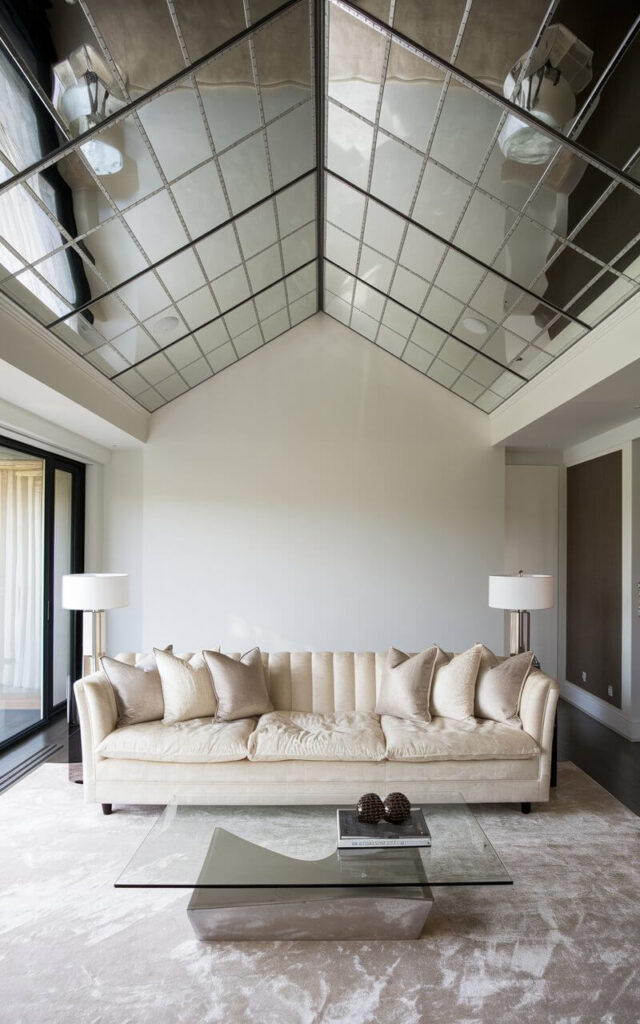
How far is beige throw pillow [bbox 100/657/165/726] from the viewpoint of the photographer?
3.52 m

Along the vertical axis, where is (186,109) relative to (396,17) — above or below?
below

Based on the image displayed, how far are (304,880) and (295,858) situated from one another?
0.13 m

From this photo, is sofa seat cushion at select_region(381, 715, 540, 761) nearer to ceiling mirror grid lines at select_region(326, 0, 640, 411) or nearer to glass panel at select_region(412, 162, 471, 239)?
ceiling mirror grid lines at select_region(326, 0, 640, 411)

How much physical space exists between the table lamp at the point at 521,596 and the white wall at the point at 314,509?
5.39 feet

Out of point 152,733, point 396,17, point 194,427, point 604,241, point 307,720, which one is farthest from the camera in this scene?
point 194,427

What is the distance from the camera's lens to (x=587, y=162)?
2787 millimetres

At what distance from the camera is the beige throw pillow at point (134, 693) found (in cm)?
352

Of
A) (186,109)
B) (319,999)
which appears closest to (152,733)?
(319,999)

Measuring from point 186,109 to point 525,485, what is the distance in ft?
15.0

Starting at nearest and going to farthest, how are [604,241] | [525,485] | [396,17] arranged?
[396,17] < [604,241] < [525,485]

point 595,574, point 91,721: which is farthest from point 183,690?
point 595,574

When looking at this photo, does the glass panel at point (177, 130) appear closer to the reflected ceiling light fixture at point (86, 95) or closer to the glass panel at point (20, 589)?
the reflected ceiling light fixture at point (86, 95)

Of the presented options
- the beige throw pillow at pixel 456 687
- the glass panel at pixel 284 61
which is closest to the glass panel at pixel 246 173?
the glass panel at pixel 284 61

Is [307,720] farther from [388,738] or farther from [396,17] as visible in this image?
[396,17]
